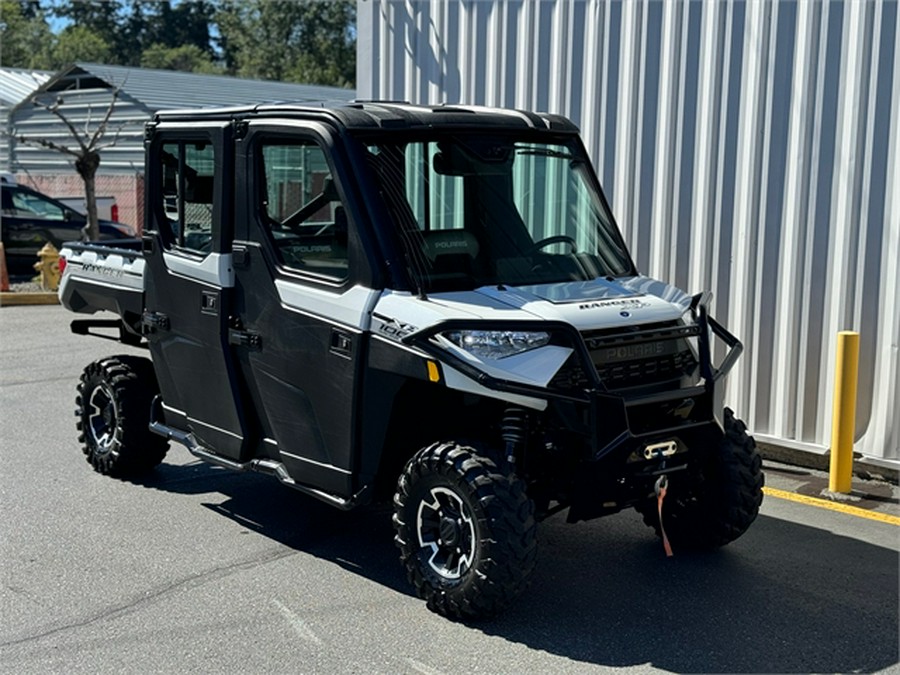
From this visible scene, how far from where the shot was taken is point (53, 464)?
827cm

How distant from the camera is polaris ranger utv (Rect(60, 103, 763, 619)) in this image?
536 centimetres

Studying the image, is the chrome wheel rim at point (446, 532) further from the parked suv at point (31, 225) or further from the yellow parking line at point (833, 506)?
the parked suv at point (31, 225)

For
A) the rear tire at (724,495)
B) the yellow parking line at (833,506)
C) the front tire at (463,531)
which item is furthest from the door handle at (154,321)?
the yellow parking line at (833,506)

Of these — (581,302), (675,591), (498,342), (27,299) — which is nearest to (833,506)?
(675,591)

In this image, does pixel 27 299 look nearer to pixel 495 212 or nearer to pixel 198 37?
pixel 495 212

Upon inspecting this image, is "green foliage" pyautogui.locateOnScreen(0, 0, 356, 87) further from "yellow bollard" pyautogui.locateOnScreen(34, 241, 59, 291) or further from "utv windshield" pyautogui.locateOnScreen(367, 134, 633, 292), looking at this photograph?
"utv windshield" pyautogui.locateOnScreen(367, 134, 633, 292)

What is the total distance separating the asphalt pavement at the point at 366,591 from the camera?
5.15 m

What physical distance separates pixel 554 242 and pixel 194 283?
204 centimetres

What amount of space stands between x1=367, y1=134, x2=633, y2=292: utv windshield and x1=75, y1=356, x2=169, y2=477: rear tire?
2744 millimetres

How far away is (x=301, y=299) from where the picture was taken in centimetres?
604

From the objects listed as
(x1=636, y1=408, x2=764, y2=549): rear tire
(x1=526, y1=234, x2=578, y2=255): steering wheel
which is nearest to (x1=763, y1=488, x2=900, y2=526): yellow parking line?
(x1=636, y1=408, x2=764, y2=549): rear tire

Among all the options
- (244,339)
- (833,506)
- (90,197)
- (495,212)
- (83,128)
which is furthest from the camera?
(83,128)

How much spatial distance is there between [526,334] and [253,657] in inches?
72.4

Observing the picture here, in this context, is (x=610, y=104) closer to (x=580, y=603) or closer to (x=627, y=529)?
(x=627, y=529)
